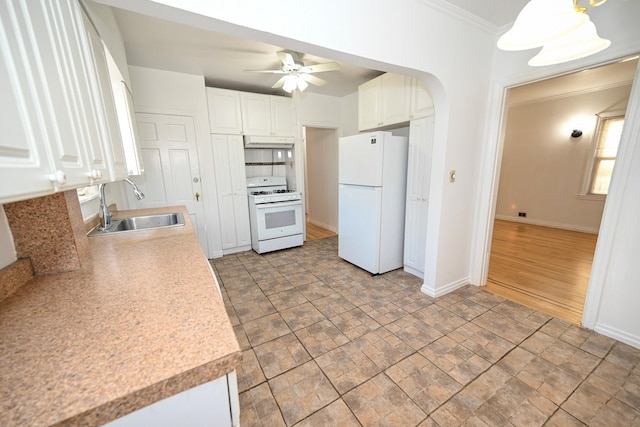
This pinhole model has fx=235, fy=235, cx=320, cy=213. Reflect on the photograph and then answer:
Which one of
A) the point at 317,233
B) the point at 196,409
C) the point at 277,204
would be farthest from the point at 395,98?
the point at 196,409

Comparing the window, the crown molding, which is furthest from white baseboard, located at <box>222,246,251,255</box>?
the window

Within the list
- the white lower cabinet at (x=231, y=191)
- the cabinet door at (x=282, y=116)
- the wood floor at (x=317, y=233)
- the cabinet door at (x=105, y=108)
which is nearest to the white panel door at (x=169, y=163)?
the white lower cabinet at (x=231, y=191)

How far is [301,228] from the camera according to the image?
3783 mm

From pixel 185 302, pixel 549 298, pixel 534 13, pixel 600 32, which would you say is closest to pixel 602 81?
pixel 600 32

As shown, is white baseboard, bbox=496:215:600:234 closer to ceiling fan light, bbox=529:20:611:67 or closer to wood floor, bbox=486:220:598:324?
wood floor, bbox=486:220:598:324

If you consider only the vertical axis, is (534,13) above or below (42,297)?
above

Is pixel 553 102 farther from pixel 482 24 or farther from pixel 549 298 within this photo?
pixel 549 298

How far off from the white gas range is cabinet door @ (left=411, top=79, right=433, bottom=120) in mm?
1945

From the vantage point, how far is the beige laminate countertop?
0.50m

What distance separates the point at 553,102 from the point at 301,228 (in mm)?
5382

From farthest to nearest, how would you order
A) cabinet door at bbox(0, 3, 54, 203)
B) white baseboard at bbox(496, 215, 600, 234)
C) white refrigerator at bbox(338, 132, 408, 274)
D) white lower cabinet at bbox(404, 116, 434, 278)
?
1. white baseboard at bbox(496, 215, 600, 234)
2. white refrigerator at bbox(338, 132, 408, 274)
3. white lower cabinet at bbox(404, 116, 434, 278)
4. cabinet door at bbox(0, 3, 54, 203)

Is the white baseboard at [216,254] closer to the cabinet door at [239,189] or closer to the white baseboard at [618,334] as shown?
the cabinet door at [239,189]

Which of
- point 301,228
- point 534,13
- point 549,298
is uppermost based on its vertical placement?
point 534,13

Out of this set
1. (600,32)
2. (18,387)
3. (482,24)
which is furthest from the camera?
(482,24)
